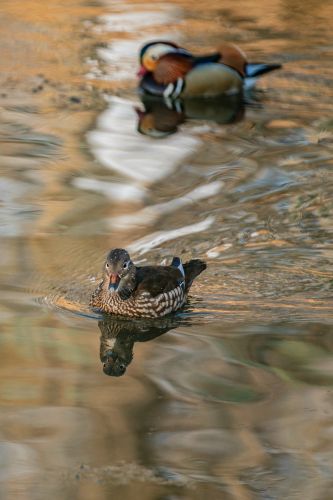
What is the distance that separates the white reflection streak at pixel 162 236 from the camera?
29.7 feet

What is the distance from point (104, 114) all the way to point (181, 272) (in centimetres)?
516

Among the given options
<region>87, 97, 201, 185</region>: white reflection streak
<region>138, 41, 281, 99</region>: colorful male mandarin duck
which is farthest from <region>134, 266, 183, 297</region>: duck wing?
<region>138, 41, 281, 99</region>: colorful male mandarin duck

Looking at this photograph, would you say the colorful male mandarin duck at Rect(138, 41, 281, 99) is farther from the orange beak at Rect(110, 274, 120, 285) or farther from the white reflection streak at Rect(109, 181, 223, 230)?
the orange beak at Rect(110, 274, 120, 285)

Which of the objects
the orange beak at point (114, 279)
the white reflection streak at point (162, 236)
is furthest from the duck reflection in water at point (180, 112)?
the orange beak at point (114, 279)

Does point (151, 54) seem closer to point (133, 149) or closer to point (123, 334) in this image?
point (133, 149)

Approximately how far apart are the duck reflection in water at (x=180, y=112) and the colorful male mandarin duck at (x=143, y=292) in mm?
4393

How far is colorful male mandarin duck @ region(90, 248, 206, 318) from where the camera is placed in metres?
8.03

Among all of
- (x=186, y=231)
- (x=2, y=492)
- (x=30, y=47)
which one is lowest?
(x=30, y=47)

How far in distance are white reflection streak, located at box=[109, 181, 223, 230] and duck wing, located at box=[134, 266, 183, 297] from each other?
1139 mm

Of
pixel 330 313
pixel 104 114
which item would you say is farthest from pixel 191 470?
pixel 104 114

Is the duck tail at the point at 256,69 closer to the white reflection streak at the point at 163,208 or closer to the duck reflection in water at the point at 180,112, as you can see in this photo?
the duck reflection in water at the point at 180,112

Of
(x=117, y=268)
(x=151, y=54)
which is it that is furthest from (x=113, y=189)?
(x=151, y=54)

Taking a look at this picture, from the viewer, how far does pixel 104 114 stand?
1309 cm

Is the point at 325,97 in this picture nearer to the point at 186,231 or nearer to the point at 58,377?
the point at 186,231
